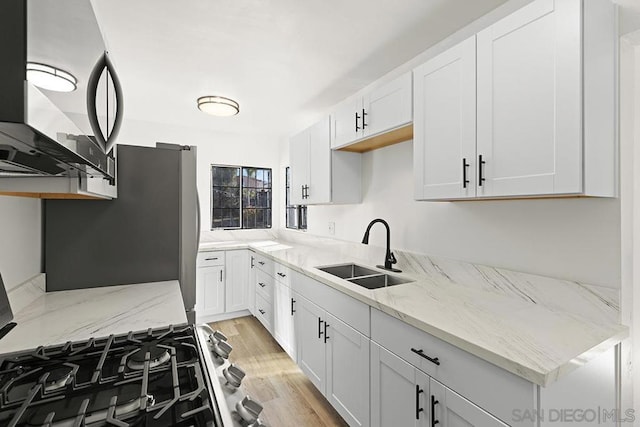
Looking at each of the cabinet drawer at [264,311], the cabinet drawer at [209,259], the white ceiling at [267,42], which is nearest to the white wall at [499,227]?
the white ceiling at [267,42]

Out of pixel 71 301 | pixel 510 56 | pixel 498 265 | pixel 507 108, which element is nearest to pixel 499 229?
pixel 498 265

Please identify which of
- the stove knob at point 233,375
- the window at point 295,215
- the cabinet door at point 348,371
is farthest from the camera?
the window at point 295,215

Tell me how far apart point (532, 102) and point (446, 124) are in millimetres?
413

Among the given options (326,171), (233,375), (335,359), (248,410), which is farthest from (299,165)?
(248,410)

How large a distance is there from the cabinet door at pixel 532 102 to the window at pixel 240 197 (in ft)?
12.5

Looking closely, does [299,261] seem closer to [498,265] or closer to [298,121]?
[498,265]

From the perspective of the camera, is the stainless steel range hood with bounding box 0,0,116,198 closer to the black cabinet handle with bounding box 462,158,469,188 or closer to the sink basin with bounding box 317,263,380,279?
the black cabinet handle with bounding box 462,158,469,188

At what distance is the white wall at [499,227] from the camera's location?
1.29 metres

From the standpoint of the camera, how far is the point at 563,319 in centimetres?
129

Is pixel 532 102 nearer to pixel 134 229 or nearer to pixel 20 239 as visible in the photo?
pixel 134 229

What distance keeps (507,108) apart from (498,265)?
839mm

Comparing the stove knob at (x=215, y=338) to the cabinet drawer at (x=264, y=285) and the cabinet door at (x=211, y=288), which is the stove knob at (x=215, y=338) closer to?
the cabinet drawer at (x=264, y=285)

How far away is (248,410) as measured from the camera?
690 mm

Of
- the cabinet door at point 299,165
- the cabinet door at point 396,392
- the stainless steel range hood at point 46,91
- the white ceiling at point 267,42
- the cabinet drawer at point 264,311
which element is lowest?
the cabinet drawer at point 264,311
